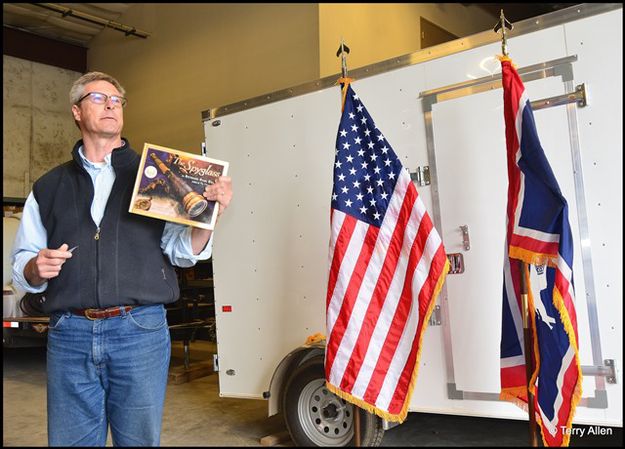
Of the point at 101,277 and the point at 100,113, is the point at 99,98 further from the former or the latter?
the point at 101,277

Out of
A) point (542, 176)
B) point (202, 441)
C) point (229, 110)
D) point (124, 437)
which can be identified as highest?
point (229, 110)

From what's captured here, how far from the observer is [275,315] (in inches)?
176

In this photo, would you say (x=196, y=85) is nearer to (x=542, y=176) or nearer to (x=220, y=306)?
(x=220, y=306)

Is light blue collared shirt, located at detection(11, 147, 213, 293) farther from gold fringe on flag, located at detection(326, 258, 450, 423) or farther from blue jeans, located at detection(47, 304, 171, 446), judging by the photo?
gold fringe on flag, located at detection(326, 258, 450, 423)

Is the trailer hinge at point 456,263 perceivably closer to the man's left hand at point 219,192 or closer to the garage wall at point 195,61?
the man's left hand at point 219,192

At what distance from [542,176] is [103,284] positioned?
83.1 inches

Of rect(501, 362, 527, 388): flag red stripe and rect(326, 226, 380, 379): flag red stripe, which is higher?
rect(326, 226, 380, 379): flag red stripe

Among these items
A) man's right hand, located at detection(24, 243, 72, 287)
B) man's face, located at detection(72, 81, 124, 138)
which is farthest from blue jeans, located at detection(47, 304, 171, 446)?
man's face, located at detection(72, 81, 124, 138)

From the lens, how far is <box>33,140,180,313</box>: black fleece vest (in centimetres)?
229

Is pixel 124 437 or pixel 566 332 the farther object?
pixel 566 332

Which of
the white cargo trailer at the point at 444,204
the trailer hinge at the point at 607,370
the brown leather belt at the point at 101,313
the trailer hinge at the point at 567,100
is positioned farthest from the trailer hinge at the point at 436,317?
the brown leather belt at the point at 101,313

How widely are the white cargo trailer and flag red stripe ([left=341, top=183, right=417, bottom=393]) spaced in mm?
384

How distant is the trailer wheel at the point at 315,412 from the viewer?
13.3 feet

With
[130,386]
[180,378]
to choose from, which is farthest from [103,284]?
[180,378]
